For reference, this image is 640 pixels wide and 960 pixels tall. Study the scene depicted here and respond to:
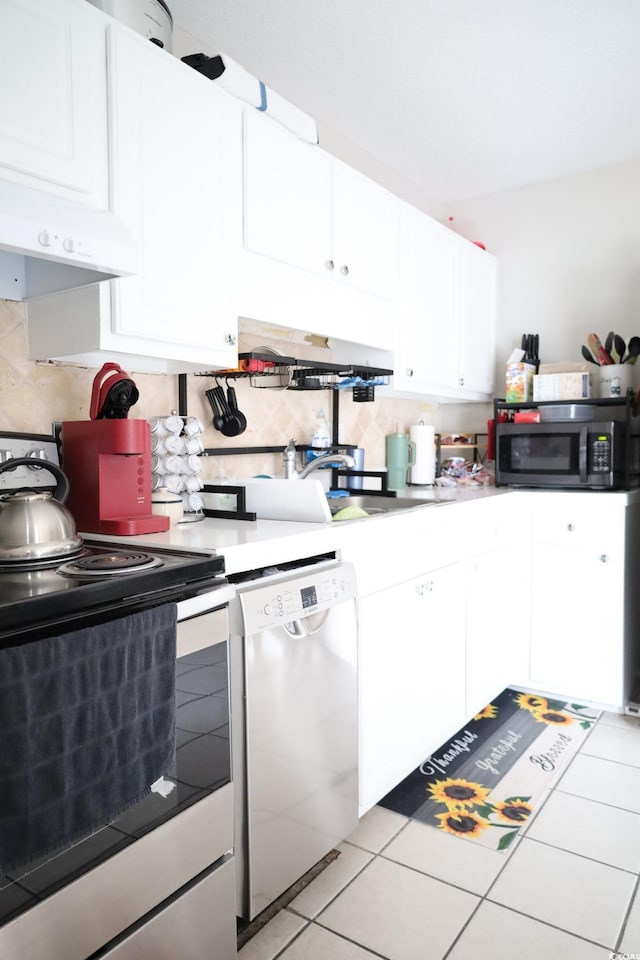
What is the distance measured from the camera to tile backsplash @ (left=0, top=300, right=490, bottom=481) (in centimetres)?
177

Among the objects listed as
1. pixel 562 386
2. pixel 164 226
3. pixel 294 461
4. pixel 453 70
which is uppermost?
pixel 453 70

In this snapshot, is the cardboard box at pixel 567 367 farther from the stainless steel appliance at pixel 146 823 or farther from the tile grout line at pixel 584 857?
the stainless steel appliance at pixel 146 823

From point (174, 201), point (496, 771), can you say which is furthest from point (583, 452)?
point (174, 201)

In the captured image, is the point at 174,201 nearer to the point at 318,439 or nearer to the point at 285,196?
the point at 285,196

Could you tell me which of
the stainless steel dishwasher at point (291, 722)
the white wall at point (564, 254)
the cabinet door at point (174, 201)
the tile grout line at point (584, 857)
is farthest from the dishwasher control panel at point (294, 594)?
the white wall at point (564, 254)

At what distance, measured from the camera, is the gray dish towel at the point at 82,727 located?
40.8 inches

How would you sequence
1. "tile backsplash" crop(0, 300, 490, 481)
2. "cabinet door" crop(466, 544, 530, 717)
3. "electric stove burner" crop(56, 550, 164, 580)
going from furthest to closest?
"cabinet door" crop(466, 544, 530, 717)
"tile backsplash" crop(0, 300, 490, 481)
"electric stove burner" crop(56, 550, 164, 580)

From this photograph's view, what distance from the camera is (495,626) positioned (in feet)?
9.43

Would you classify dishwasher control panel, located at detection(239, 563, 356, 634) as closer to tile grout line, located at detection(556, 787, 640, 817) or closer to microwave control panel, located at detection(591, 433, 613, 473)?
tile grout line, located at detection(556, 787, 640, 817)

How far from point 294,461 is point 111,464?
1.15m

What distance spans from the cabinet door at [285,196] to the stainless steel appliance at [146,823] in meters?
1.15

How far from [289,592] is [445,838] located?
1.01 meters

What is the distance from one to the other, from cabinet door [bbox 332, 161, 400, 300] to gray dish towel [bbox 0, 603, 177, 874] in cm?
167

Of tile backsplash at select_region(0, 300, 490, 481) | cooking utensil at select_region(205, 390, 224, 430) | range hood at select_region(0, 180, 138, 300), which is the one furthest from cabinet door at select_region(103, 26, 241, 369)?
cooking utensil at select_region(205, 390, 224, 430)
